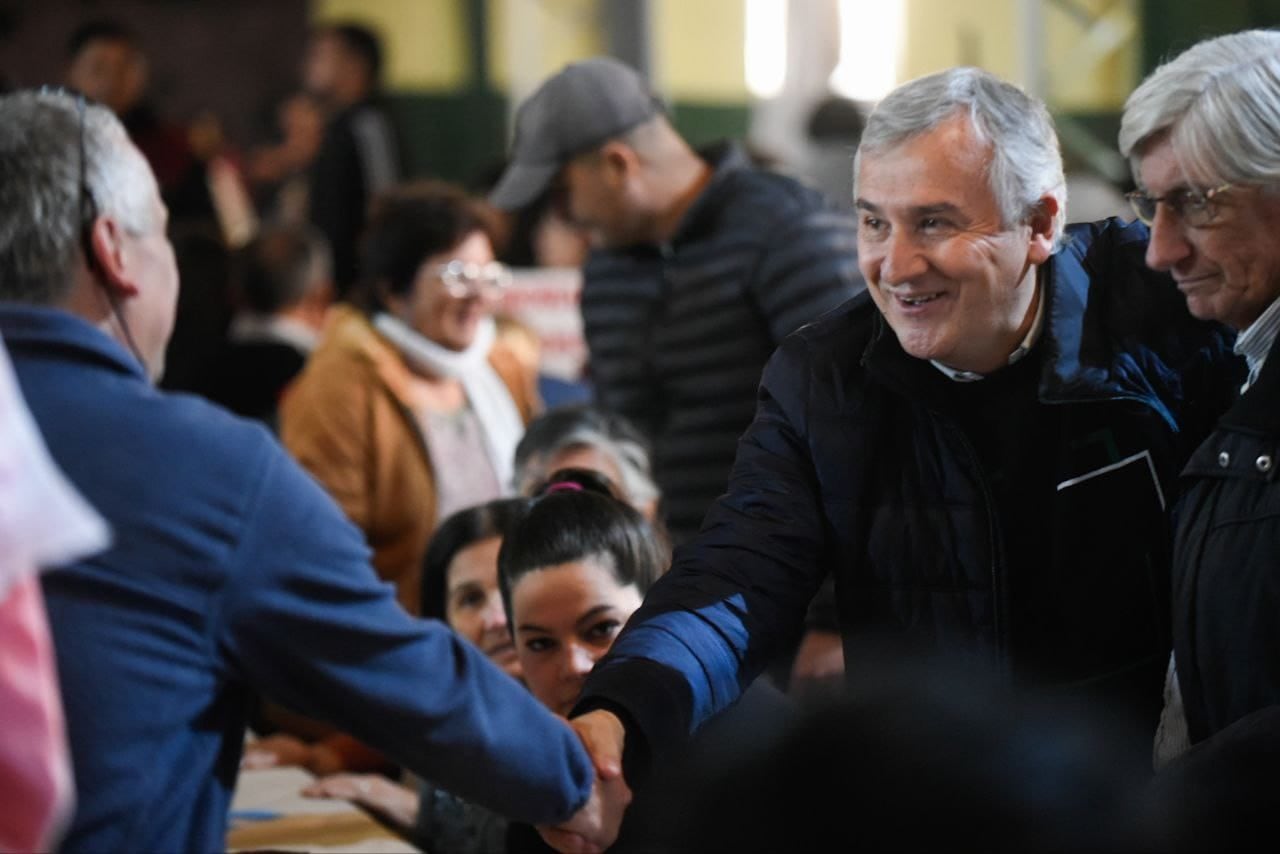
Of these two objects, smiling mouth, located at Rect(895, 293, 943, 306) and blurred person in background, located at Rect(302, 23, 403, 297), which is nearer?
smiling mouth, located at Rect(895, 293, 943, 306)

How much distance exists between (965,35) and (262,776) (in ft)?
18.4

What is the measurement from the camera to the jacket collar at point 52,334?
1937mm

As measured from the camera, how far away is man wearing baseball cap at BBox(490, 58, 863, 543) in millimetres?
4059

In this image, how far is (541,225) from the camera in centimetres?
792

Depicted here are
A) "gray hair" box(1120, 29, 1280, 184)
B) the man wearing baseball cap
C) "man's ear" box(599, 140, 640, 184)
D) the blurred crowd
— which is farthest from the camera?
"man's ear" box(599, 140, 640, 184)

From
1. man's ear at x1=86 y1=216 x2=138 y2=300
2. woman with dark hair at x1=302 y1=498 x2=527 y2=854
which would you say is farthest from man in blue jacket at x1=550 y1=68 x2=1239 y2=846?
woman with dark hair at x1=302 y1=498 x2=527 y2=854

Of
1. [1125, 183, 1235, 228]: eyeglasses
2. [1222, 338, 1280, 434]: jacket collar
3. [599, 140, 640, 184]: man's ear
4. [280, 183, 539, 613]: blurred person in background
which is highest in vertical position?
[1125, 183, 1235, 228]: eyeglasses

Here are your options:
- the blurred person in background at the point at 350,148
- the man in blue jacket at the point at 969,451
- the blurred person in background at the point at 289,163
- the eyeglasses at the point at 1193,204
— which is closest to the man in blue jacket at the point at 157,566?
the man in blue jacket at the point at 969,451

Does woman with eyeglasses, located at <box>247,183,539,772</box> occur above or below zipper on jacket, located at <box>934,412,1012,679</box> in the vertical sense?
below

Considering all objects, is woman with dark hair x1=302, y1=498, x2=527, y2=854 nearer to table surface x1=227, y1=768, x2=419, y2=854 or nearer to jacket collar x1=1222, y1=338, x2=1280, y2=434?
table surface x1=227, y1=768, x2=419, y2=854

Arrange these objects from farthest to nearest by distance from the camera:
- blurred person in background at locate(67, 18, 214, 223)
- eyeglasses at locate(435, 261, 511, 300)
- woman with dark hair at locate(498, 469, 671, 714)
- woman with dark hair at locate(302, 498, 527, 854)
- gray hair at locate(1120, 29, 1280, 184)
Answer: blurred person in background at locate(67, 18, 214, 223) → eyeglasses at locate(435, 261, 511, 300) → woman with dark hair at locate(302, 498, 527, 854) → woman with dark hair at locate(498, 469, 671, 714) → gray hair at locate(1120, 29, 1280, 184)

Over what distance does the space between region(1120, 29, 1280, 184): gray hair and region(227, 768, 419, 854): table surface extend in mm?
1672

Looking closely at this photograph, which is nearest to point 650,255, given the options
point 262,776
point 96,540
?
point 262,776

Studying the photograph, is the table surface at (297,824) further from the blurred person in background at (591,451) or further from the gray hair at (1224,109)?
the gray hair at (1224,109)
